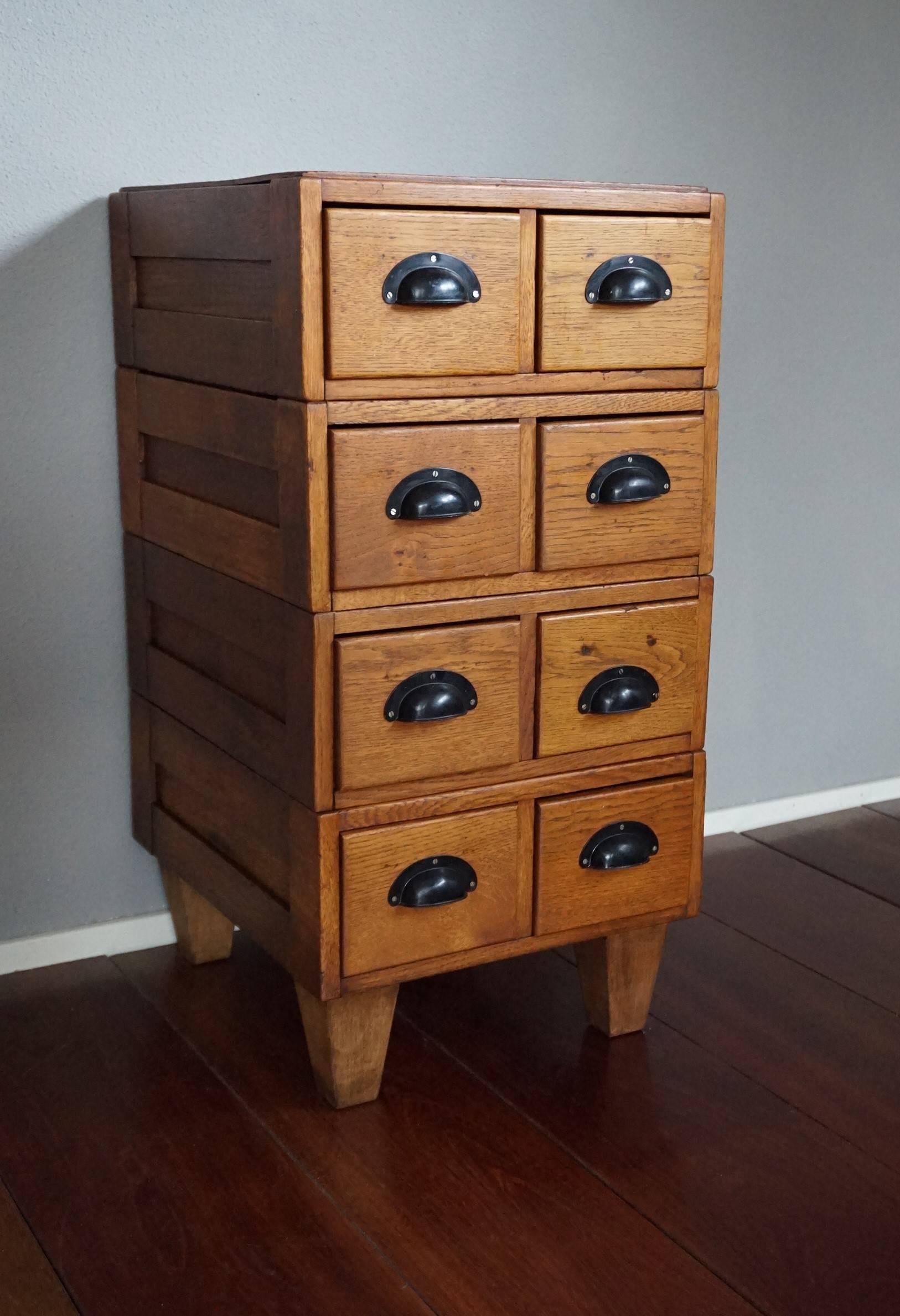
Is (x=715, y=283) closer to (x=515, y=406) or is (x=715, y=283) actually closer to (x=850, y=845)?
(x=515, y=406)

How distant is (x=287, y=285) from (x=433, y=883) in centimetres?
58

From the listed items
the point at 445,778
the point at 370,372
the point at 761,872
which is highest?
the point at 370,372

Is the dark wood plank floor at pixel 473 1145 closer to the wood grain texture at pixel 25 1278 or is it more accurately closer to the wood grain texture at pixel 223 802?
the wood grain texture at pixel 25 1278

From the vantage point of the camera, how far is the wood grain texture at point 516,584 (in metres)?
1.34

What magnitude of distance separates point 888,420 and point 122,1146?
1.60 metres

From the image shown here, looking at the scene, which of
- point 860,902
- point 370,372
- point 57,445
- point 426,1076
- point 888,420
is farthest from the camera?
point 888,420

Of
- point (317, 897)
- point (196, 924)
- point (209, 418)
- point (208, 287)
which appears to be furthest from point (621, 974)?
point (208, 287)

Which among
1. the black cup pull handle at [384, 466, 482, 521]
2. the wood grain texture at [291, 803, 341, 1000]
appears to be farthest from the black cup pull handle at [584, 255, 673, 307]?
the wood grain texture at [291, 803, 341, 1000]

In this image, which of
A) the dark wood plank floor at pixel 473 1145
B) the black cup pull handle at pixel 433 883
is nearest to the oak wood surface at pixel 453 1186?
the dark wood plank floor at pixel 473 1145

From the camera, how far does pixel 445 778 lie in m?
1.42

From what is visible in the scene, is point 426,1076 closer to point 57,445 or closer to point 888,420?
point 57,445

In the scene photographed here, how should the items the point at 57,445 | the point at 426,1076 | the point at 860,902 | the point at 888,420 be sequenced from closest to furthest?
the point at 426,1076, the point at 57,445, the point at 860,902, the point at 888,420

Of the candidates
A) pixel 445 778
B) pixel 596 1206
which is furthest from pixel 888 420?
pixel 596 1206

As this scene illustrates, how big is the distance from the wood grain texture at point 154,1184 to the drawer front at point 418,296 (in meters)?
0.75
